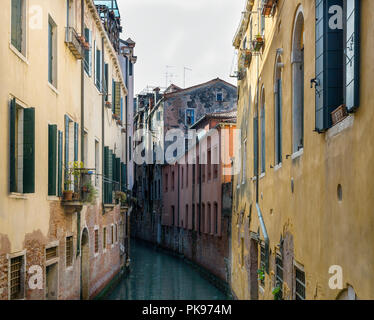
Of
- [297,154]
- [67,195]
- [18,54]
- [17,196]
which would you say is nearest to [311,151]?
[297,154]

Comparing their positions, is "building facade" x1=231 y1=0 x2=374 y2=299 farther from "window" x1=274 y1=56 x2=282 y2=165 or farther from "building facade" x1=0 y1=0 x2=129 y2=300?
"building facade" x1=0 y1=0 x2=129 y2=300

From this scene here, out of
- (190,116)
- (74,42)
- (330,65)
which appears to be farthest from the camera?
(190,116)

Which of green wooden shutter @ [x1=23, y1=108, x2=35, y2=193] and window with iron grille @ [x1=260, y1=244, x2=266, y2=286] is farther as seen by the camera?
window with iron grille @ [x1=260, y1=244, x2=266, y2=286]

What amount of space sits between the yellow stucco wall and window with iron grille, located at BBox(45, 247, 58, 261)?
0.47 m

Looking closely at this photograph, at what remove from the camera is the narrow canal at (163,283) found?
20.5 metres

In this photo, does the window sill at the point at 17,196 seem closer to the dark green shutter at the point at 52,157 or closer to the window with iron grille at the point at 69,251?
the dark green shutter at the point at 52,157

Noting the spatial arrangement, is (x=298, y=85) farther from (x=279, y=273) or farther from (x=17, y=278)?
(x=17, y=278)

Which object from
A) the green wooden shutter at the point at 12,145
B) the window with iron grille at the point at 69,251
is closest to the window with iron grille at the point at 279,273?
the green wooden shutter at the point at 12,145

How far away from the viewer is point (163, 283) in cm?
2425

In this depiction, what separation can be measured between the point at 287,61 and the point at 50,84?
448cm

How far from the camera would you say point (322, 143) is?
24.7 feet

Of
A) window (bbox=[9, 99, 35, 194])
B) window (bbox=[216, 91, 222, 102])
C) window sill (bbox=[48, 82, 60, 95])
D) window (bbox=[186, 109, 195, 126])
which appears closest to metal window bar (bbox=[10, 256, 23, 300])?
window (bbox=[9, 99, 35, 194])

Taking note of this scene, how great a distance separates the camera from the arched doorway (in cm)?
1642

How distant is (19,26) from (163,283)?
16060 millimetres
